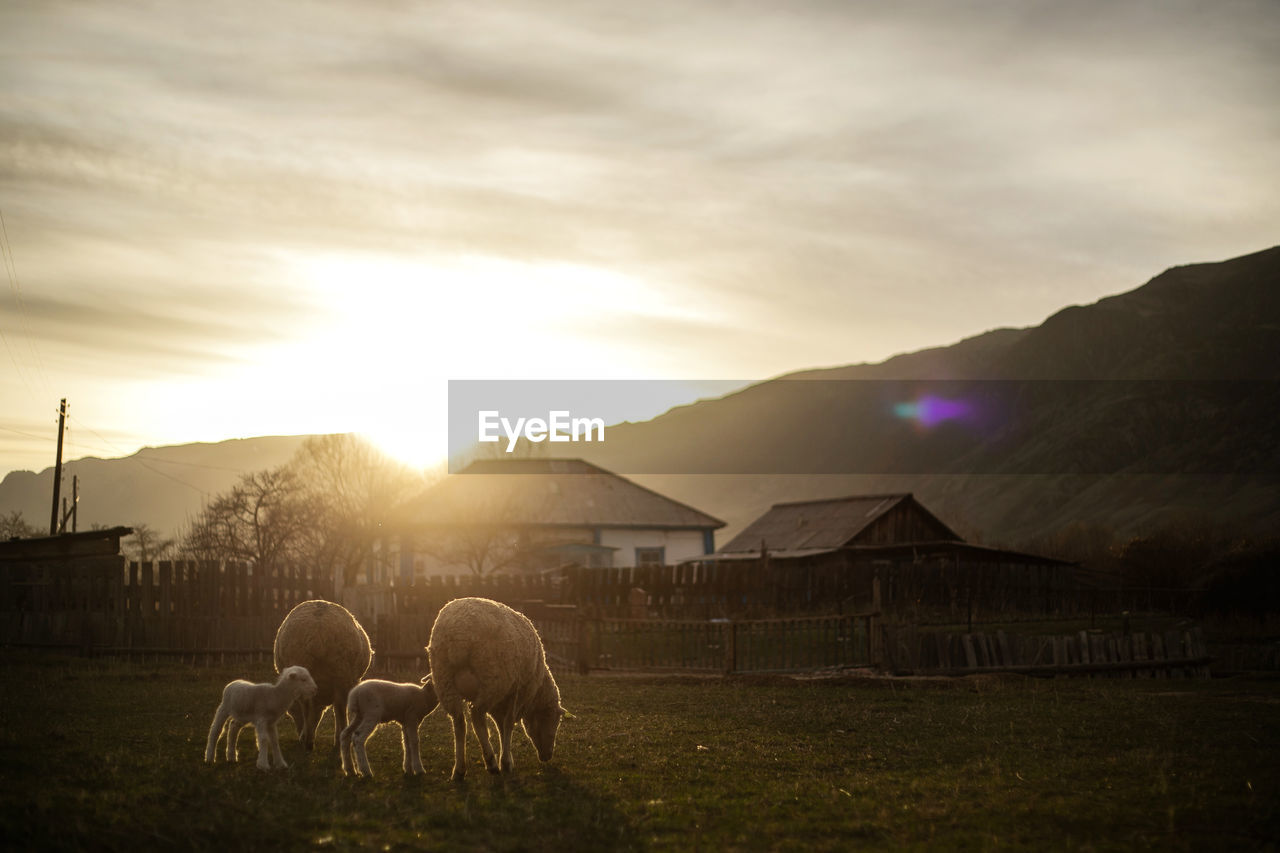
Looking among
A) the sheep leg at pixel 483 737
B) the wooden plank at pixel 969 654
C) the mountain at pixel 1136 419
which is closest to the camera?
the sheep leg at pixel 483 737

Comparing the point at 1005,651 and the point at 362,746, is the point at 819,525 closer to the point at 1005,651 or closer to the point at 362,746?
the point at 1005,651

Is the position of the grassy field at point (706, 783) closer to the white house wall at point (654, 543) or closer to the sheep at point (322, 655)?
the sheep at point (322, 655)

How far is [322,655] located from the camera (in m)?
11.7

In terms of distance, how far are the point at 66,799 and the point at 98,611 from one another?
15.9 metres

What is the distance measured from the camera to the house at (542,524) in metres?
48.9

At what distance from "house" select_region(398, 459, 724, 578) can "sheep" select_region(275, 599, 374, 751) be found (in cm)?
3406

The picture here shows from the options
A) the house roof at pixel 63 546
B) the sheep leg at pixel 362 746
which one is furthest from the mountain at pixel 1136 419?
the sheep leg at pixel 362 746

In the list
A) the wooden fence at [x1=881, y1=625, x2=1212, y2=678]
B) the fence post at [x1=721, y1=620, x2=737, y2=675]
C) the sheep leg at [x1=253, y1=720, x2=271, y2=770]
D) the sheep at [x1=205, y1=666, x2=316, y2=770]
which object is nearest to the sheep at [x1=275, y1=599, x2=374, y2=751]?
the sheep at [x1=205, y1=666, x2=316, y2=770]

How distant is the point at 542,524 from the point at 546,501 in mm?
2568

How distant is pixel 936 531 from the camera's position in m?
49.7

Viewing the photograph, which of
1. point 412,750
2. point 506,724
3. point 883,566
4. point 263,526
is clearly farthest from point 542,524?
point 412,750

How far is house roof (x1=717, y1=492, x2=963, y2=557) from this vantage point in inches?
1805

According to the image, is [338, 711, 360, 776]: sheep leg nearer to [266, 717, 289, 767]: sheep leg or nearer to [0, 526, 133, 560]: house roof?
[266, 717, 289, 767]: sheep leg

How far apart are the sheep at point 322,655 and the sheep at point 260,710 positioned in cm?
148
